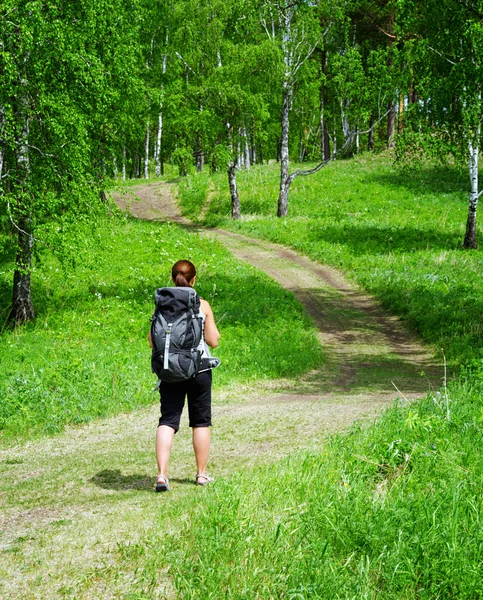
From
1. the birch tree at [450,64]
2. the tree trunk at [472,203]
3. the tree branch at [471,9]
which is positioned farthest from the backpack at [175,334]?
the tree trunk at [472,203]

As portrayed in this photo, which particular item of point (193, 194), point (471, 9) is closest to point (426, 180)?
point (193, 194)

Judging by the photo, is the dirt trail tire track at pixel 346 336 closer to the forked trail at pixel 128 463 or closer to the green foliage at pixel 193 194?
the forked trail at pixel 128 463

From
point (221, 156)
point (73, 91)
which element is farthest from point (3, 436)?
point (221, 156)

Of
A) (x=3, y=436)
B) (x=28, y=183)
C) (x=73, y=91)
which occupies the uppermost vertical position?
(x=73, y=91)

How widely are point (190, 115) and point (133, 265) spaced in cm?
1171

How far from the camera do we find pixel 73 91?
15.1 meters

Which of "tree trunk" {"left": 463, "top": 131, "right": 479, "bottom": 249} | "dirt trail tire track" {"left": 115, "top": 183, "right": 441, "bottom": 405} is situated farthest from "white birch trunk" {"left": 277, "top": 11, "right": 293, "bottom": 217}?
"tree trunk" {"left": 463, "top": 131, "right": 479, "bottom": 249}

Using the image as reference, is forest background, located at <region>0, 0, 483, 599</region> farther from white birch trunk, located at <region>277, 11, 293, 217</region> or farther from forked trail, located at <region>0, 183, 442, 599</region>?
white birch trunk, located at <region>277, 11, 293, 217</region>

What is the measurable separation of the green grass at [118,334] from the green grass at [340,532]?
477 centimetres

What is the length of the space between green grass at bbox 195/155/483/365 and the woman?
9.03 meters

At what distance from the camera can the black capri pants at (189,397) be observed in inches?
238

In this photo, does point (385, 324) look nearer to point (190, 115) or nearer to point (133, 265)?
point (133, 265)

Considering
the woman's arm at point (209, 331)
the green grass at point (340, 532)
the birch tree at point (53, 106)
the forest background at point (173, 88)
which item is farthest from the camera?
the forest background at point (173, 88)

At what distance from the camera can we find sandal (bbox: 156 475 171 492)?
591cm
